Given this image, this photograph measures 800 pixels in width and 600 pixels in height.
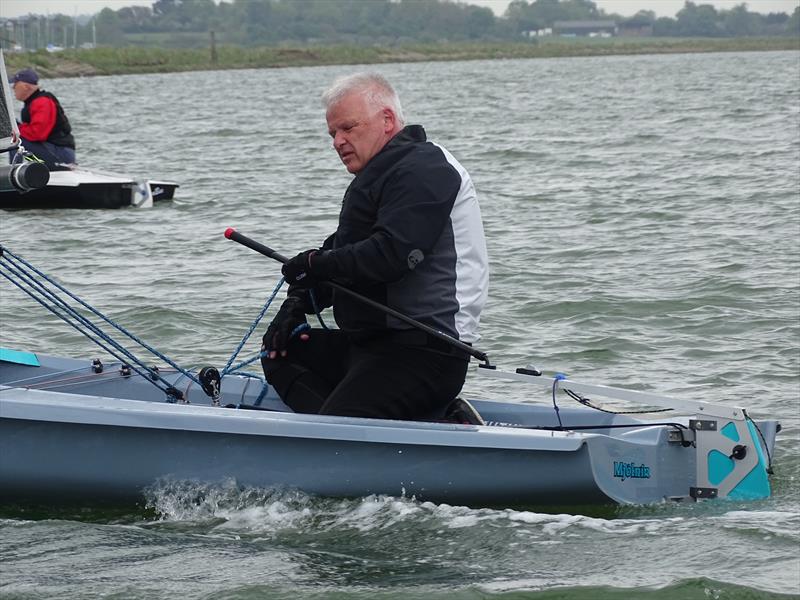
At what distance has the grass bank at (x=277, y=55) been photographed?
6131 cm

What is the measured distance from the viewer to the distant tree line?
4811 inches

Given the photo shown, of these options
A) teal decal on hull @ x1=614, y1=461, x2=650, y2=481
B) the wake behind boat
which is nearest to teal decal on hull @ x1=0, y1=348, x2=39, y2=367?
the wake behind boat

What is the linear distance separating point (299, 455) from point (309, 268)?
0.66m

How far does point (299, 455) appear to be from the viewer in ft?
15.2

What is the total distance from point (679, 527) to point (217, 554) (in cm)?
156

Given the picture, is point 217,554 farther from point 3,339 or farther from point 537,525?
point 3,339

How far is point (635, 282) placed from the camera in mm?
9188

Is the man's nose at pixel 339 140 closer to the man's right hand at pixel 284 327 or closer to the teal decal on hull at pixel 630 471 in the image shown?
the man's right hand at pixel 284 327

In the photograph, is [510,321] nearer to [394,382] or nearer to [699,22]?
[394,382]

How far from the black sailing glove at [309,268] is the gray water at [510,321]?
2.49 ft

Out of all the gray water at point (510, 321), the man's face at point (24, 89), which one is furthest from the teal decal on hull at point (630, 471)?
the man's face at point (24, 89)

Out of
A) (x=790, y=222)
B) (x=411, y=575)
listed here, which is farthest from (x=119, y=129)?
(x=411, y=575)

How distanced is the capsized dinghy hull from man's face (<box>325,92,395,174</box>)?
3.01 feet

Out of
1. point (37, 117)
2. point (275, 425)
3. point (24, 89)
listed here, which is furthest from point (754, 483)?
point (24, 89)
